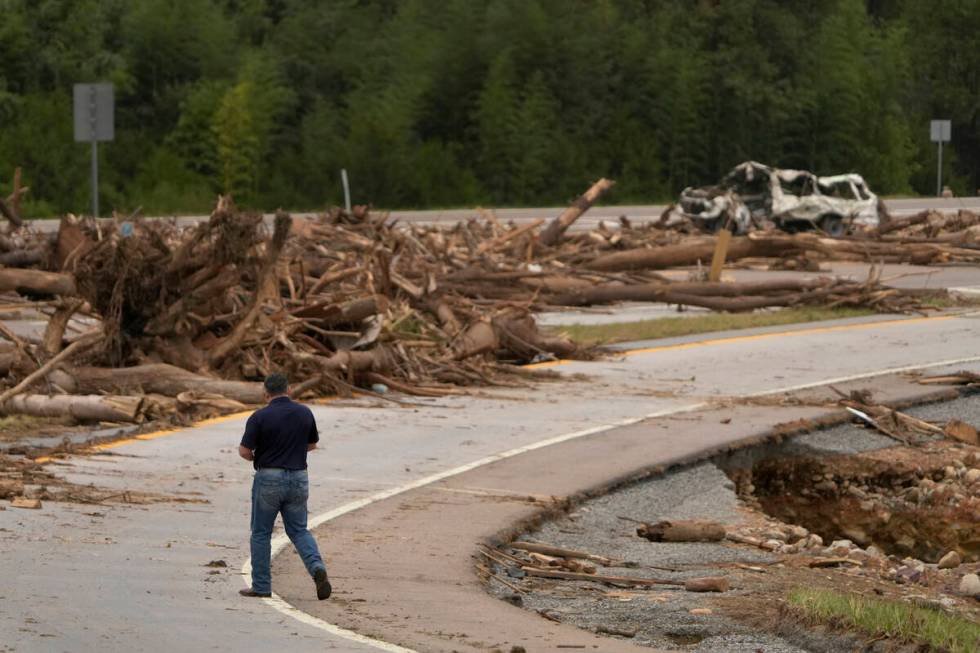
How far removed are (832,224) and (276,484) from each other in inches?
1385

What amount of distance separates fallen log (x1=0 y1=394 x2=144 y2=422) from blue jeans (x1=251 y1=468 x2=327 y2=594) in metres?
6.86

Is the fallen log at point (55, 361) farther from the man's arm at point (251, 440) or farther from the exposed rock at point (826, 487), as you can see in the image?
the man's arm at point (251, 440)

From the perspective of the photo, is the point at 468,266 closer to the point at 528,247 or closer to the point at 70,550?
the point at 528,247

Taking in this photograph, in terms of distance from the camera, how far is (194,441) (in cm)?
1638

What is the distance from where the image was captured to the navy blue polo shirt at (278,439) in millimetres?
10328

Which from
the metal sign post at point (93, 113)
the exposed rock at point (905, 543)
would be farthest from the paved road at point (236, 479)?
the metal sign post at point (93, 113)

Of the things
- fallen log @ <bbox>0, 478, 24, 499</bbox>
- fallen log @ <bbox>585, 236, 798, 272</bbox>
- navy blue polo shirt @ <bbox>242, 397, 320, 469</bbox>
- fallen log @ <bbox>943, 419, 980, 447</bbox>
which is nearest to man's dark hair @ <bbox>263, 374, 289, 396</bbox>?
navy blue polo shirt @ <bbox>242, 397, 320, 469</bbox>

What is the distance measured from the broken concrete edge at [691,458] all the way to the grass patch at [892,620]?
8.58ft

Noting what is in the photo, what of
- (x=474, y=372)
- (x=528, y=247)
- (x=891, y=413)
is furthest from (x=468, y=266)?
(x=891, y=413)

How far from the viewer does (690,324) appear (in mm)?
28281

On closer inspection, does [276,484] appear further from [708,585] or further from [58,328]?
[58,328]

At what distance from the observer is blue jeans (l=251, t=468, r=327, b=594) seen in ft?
33.7

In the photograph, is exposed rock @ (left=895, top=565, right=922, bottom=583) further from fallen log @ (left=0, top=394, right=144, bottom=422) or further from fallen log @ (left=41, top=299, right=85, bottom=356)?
fallen log @ (left=41, top=299, right=85, bottom=356)

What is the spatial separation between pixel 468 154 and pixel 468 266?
4115 cm
